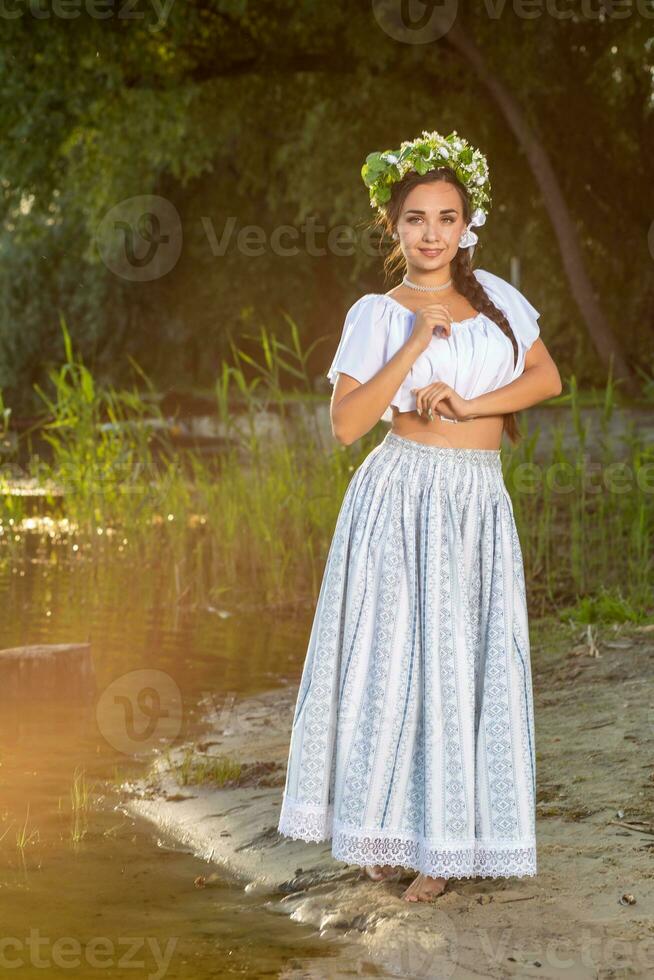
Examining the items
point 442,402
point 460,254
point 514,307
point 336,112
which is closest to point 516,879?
point 442,402

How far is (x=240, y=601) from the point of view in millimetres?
8734

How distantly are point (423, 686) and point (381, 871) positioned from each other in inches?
22.4

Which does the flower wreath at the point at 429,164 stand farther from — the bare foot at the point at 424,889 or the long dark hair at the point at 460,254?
the bare foot at the point at 424,889

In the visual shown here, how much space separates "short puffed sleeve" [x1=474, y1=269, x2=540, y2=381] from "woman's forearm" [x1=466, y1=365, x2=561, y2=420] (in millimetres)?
44

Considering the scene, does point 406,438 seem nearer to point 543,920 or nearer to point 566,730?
point 543,920

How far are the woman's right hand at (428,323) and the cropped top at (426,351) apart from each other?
68 millimetres

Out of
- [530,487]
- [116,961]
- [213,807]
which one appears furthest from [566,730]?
[530,487]

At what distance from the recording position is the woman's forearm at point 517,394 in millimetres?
3771

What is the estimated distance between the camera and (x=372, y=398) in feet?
12.1

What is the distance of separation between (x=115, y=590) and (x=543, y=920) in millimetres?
5696

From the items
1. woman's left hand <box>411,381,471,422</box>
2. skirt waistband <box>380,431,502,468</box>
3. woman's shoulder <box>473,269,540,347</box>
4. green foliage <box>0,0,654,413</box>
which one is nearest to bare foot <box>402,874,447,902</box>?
skirt waistband <box>380,431,502,468</box>

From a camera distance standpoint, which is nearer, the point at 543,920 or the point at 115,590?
the point at 543,920

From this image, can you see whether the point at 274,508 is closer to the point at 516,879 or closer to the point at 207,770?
the point at 207,770

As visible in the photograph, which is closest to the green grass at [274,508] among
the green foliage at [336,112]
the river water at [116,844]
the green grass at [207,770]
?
the river water at [116,844]
